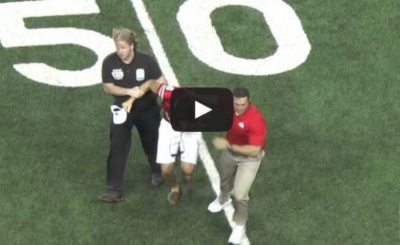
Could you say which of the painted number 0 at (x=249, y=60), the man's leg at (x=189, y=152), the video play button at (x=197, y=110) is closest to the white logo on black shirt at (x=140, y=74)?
the video play button at (x=197, y=110)

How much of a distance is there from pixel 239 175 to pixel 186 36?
13.1 feet

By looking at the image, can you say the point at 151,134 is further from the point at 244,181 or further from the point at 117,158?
the point at 244,181

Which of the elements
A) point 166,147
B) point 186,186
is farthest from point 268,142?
point 166,147

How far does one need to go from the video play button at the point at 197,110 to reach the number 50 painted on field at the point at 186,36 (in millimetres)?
2829

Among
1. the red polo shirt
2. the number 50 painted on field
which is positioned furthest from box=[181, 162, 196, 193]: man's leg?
the number 50 painted on field

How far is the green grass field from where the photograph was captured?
1368 cm

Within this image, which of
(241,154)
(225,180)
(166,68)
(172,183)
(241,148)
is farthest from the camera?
(166,68)

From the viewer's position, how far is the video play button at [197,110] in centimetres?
1288

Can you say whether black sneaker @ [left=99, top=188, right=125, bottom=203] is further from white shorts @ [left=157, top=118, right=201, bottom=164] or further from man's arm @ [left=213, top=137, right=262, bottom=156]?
man's arm @ [left=213, top=137, right=262, bottom=156]

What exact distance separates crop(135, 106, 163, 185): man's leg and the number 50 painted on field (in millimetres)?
2003

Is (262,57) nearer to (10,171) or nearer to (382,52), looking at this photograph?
(382,52)

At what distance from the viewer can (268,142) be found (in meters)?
14.9

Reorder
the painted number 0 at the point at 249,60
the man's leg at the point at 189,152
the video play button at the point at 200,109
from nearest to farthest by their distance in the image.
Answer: the video play button at the point at 200,109 → the man's leg at the point at 189,152 → the painted number 0 at the point at 249,60

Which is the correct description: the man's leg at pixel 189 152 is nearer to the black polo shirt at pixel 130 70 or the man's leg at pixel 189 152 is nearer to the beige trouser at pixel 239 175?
the beige trouser at pixel 239 175
